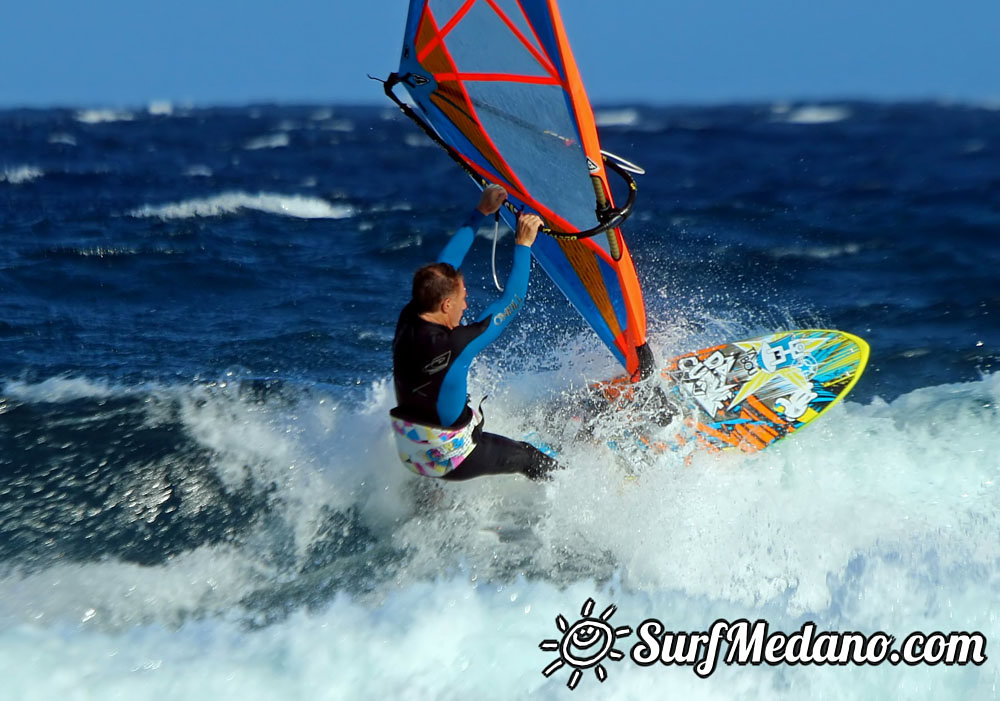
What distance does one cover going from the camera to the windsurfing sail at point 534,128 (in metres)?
4.58

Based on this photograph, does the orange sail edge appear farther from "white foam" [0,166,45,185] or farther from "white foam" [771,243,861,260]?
"white foam" [0,166,45,185]

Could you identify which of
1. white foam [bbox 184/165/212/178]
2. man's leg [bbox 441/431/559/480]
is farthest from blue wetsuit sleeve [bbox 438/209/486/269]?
white foam [bbox 184/165/212/178]

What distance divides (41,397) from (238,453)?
1785 millimetres

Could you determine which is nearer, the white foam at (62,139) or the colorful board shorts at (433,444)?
the colorful board shorts at (433,444)

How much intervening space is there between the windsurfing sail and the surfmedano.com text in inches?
69.4

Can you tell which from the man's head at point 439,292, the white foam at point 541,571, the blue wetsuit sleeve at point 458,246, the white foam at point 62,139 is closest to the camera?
the white foam at point 541,571

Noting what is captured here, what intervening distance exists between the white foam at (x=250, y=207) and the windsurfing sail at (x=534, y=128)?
365 inches

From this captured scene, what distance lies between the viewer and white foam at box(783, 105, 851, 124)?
3212 centimetres

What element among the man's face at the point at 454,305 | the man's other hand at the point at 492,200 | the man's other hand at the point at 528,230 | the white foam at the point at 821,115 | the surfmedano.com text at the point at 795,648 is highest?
the man's other hand at the point at 492,200

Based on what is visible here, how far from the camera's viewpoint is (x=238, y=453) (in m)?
5.86

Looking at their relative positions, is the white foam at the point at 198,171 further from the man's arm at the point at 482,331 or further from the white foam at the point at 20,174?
the man's arm at the point at 482,331

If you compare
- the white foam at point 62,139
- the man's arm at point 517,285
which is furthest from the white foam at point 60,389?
the white foam at point 62,139

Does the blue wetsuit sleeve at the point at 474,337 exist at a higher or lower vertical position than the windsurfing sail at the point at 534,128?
lower

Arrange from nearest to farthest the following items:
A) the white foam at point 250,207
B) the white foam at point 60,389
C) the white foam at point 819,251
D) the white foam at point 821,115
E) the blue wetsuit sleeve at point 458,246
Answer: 1. the blue wetsuit sleeve at point 458,246
2. the white foam at point 60,389
3. the white foam at point 819,251
4. the white foam at point 250,207
5. the white foam at point 821,115
